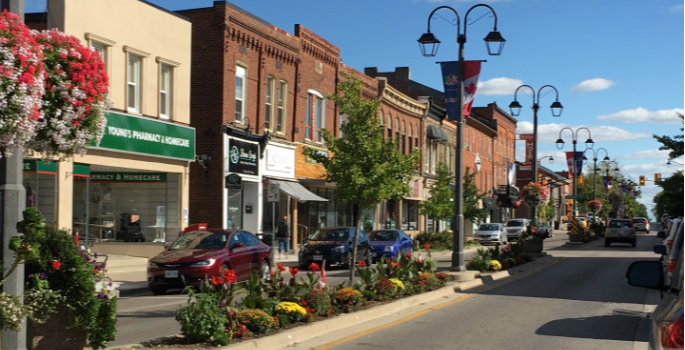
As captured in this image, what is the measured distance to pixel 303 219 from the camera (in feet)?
125

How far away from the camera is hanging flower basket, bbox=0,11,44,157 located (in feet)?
23.2

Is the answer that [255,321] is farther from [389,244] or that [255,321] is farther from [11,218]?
[389,244]

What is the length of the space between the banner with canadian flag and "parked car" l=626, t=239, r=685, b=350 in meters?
17.1

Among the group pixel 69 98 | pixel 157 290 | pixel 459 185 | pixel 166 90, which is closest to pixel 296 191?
pixel 166 90

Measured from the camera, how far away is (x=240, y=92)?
105ft

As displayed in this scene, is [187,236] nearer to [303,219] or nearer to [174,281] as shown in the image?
[174,281]

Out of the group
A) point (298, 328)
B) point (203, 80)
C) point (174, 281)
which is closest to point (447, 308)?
point (298, 328)

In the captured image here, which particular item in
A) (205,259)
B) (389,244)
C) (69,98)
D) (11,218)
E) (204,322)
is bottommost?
(389,244)

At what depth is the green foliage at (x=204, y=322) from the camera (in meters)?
9.75

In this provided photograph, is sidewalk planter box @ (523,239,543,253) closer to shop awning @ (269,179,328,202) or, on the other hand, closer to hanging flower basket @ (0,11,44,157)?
shop awning @ (269,179,328,202)

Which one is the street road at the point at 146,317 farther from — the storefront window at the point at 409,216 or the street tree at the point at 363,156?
the storefront window at the point at 409,216

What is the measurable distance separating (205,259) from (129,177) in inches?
393

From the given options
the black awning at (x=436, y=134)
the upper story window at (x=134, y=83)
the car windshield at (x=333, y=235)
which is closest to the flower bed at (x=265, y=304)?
the car windshield at (x=333, y=235)

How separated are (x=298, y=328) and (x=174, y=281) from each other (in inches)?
299
